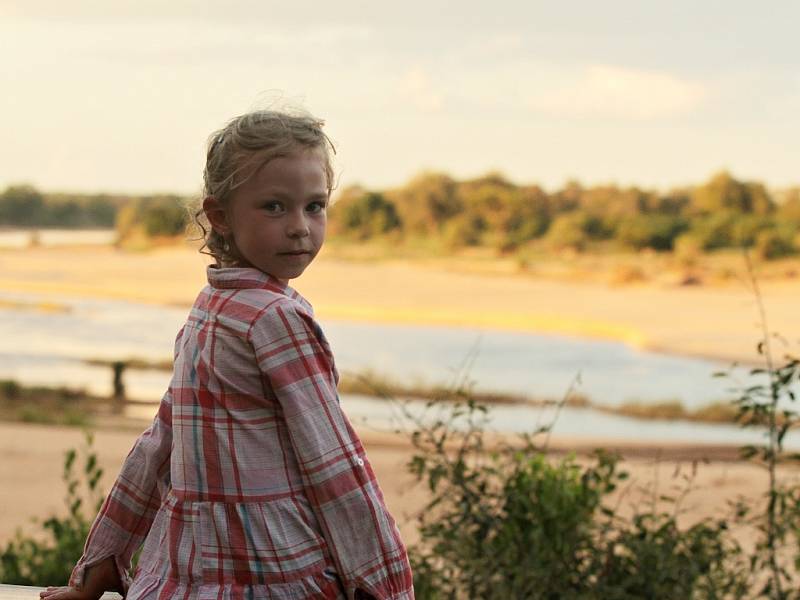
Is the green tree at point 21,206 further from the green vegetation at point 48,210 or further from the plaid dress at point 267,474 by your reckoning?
the plaid dress at point 267,474

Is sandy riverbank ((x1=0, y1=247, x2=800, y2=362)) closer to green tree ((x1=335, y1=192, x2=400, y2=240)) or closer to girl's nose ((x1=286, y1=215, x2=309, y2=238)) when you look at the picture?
green tree ((x1=335, y1=192, x2=400, y2=240))

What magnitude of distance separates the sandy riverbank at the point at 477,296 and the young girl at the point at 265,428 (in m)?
23.0

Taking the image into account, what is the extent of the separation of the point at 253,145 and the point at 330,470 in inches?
→ 17.8

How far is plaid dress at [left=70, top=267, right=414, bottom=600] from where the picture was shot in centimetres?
155

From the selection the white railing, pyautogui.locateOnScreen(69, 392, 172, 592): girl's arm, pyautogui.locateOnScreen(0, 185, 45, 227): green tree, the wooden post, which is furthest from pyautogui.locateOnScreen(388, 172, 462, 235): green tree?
pyautogui.locateOnScreen(69, 392, 172, 592): girl's arm

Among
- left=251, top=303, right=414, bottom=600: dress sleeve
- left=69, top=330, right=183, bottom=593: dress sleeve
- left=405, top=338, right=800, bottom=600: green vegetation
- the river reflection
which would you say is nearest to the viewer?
left=251, top=303, right=414, bottom=600: dress sleeve

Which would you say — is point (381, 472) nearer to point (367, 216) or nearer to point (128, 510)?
point (128, 510)

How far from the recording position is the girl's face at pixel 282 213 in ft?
5.30

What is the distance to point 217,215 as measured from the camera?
66.2 inches

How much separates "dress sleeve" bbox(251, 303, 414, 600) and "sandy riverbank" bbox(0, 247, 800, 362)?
22975mm

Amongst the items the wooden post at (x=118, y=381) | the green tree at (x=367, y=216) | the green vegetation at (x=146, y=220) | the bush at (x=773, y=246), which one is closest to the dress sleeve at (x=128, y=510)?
the wooden post at (x=118, y=381)

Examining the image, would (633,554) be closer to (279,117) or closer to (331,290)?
(279,117)

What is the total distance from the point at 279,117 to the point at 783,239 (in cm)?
3946

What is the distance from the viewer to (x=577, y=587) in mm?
3406
